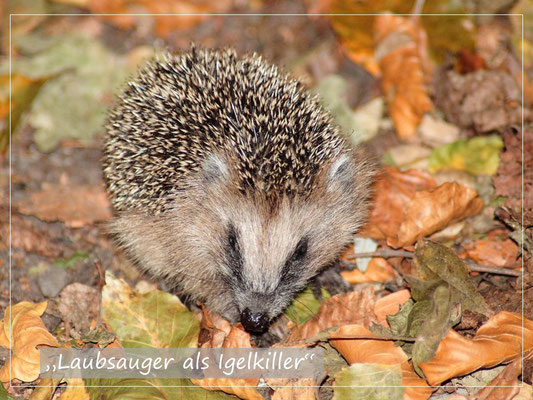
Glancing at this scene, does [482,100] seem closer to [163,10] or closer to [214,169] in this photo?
[214,169]

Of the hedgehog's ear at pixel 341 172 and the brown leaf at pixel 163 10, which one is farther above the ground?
the brown leaf at pixel 163 10

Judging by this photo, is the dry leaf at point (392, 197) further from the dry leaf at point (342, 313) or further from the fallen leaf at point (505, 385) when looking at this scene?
the fallen leaf at point (505, 385)

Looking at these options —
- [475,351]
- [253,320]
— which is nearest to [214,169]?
[253,320]

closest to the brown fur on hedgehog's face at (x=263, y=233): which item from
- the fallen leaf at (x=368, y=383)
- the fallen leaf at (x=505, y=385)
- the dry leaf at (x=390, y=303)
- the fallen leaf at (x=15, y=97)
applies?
the dry leaf at (x=390, y=303)

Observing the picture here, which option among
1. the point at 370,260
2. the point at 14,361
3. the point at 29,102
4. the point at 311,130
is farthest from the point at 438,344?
the point at 29,102

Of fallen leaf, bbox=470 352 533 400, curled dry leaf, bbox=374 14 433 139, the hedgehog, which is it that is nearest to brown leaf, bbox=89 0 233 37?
curled dry leaf, bbox=374 14 433 139
